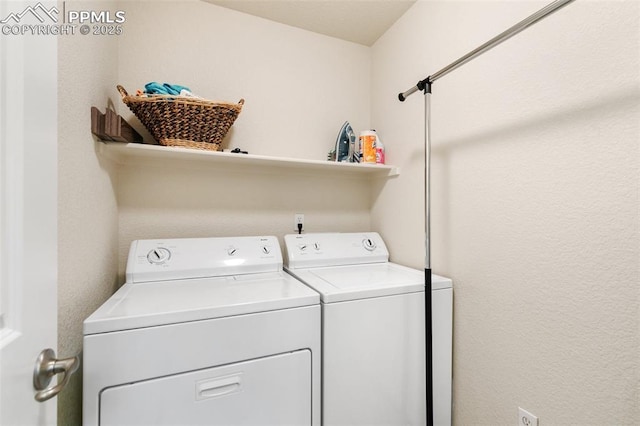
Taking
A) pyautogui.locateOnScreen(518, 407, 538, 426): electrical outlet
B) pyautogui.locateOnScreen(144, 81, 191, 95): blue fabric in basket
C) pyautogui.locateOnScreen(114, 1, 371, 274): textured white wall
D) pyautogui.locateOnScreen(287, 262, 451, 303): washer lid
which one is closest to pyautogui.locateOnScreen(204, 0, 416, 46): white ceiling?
pyautogui.locateOnScreen(114, 1, 371, 274): textured white wall

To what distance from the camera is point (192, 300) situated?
1.03 m

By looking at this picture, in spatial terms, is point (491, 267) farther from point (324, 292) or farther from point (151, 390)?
point (151, 390)

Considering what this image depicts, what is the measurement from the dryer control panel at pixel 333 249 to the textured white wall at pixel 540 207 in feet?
1.09

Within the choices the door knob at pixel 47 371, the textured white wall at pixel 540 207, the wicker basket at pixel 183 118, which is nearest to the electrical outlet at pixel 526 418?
the textured white wall at pixel 540 207

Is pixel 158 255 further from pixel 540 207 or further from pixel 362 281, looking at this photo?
pixel 540 207

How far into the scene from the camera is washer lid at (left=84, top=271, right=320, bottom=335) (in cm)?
87

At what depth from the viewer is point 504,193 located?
1.12 meters

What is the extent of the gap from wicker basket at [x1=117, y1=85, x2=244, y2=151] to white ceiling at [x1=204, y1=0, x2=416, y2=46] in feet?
2.56

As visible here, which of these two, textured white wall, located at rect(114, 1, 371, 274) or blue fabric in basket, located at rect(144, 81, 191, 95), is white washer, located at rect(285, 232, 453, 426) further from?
blue fabric in basket, located at rect(144, 81, 191, 95)

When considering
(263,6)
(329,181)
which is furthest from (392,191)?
(263,6)

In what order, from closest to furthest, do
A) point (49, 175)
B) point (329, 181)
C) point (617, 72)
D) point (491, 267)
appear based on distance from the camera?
point (49, 175) < point (617, 72) < point (491, 267) < point (329, 181)

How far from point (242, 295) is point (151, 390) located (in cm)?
40

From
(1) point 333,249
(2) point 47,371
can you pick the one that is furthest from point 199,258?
(2) point 47,371

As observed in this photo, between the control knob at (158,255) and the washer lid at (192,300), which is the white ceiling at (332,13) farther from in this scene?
the washer lid at (192,300)
